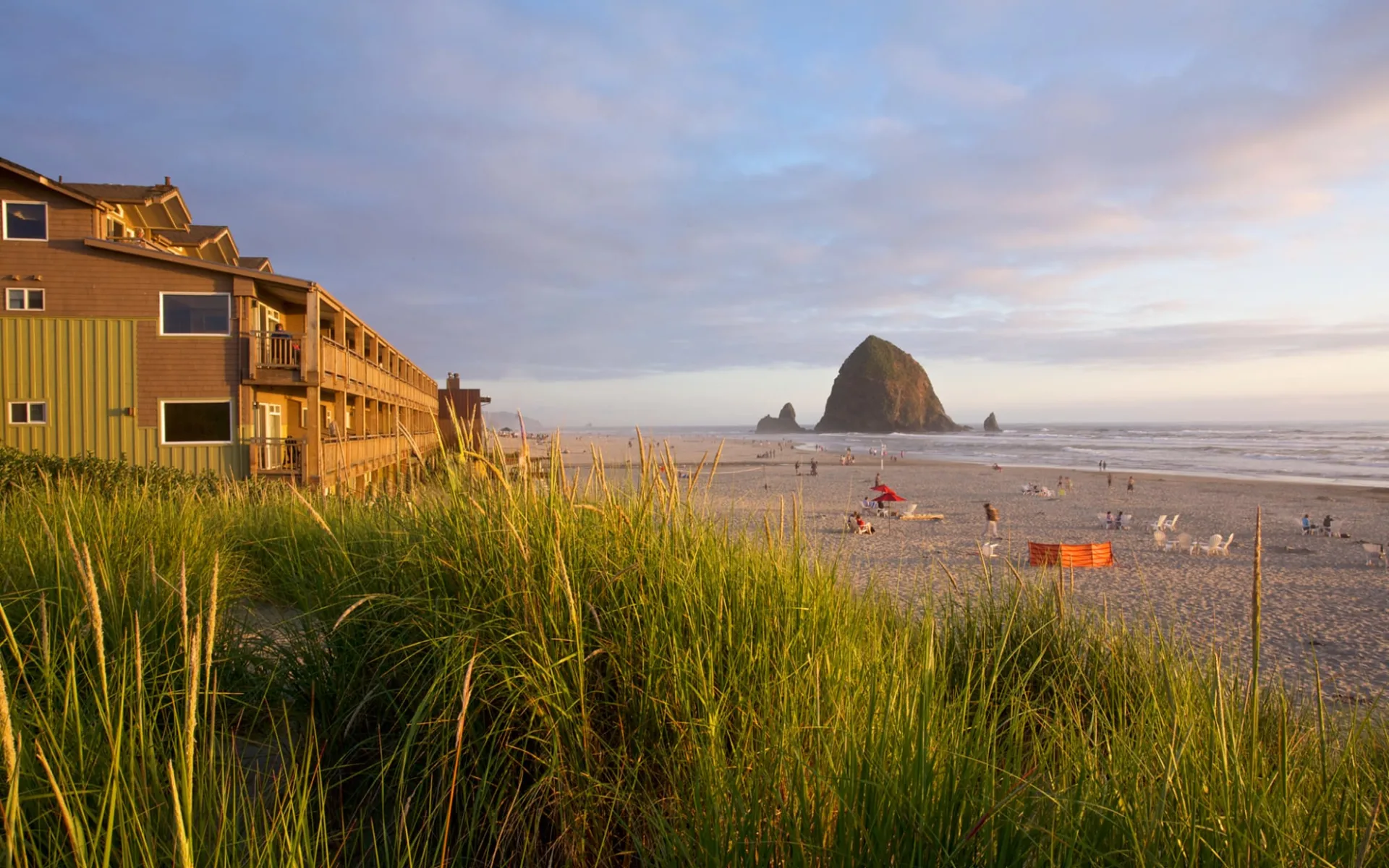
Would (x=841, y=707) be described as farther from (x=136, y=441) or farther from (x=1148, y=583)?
(x=136, y=441)

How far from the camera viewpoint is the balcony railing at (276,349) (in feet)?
54.3

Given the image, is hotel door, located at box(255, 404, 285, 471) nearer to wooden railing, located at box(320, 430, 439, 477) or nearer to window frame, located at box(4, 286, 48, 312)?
wooden railing, located at box(320, 430, 439, 477)

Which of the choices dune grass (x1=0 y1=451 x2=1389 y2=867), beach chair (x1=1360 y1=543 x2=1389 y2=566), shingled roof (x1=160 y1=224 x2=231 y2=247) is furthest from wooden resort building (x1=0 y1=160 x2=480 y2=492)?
beach chair (x1=1360 y1=543 x2=1389 y2=566)

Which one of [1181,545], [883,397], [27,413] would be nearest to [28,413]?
[27,413]

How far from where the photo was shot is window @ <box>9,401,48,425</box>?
16.4 metres

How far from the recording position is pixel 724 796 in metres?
2.18

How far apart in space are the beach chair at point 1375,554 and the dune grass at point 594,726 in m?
17.3

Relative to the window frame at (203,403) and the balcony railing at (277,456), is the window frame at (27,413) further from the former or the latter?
the balcony railing at (277,456)

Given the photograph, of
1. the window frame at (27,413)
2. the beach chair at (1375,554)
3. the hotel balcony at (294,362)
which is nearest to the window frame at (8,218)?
the window frame at (27,413)

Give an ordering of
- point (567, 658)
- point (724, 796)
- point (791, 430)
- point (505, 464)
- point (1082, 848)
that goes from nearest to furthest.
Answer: point (1082, 848) < point (724, 796) < point (567, 658) < point (505, 464) < point (791, 430)

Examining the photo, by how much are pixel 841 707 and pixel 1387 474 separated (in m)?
51.8

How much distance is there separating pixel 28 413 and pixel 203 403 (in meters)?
3.74

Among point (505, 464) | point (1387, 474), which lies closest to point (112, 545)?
point (505, 464)

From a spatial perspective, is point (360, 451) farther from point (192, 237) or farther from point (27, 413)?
point (192, 237)
